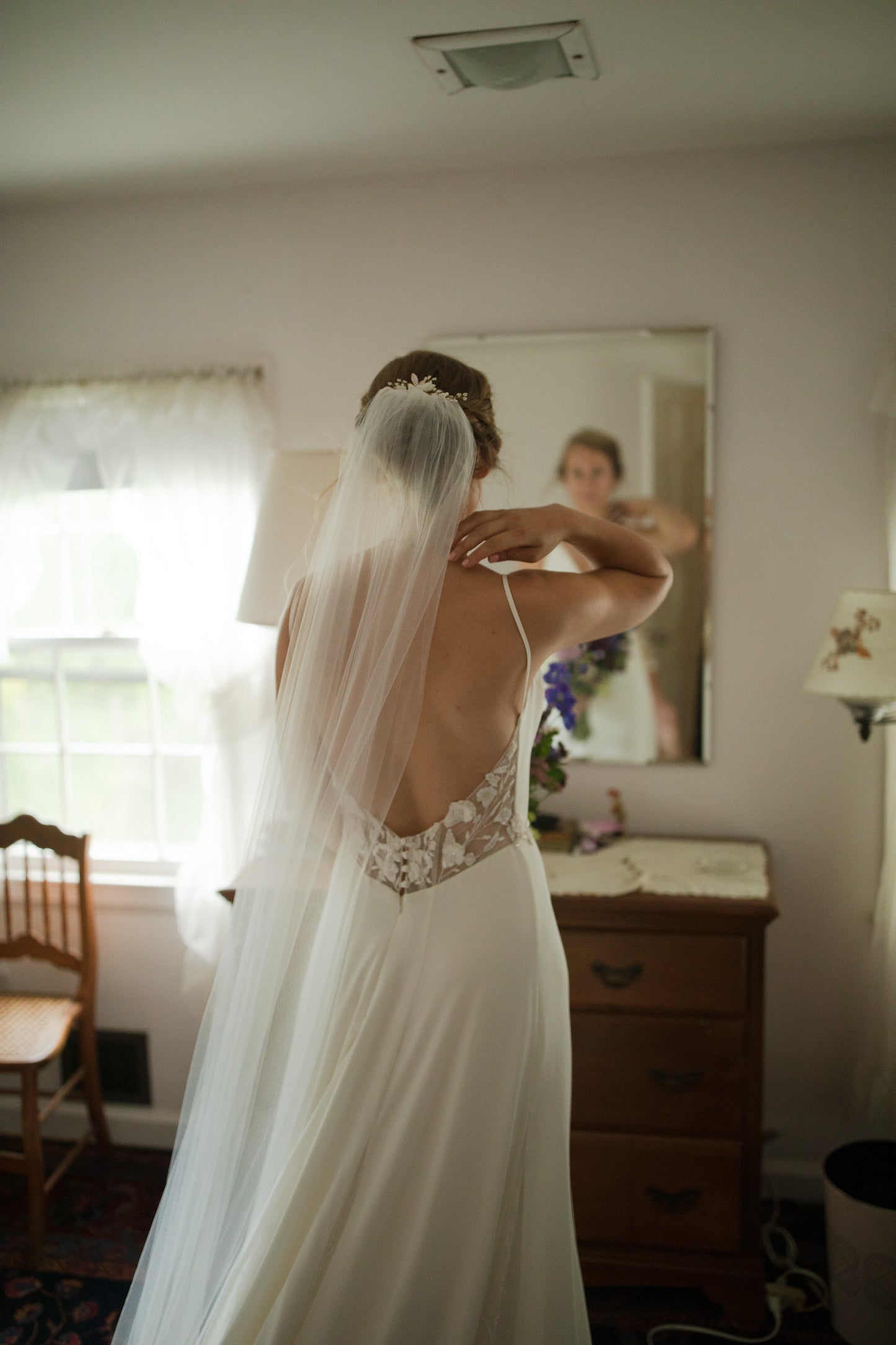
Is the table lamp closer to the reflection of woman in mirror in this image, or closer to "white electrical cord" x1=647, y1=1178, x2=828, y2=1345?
the reflection of woman in mirror

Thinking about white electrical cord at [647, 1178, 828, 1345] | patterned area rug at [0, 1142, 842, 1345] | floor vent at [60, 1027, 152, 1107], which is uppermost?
floor vent at [60, 1027, 152, 1107]

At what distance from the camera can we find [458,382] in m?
1.50

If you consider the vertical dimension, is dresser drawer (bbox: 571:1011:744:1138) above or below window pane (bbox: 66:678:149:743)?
below

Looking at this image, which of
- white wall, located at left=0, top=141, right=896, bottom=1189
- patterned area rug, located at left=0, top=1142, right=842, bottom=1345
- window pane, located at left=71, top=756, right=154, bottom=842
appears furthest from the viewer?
window pane, located at left=71, top=756, right=154, bottom=842

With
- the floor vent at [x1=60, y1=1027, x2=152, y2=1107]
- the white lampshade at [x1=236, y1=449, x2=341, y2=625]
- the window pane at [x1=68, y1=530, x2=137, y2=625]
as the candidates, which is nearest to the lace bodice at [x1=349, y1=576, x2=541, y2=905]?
the white lampshade at [x1=236, y1=449, x2=341, y2=625]

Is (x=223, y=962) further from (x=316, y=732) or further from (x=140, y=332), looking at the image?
(x=140, y=332)

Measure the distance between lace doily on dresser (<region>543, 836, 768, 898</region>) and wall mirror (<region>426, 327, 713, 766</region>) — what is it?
0.83 feet

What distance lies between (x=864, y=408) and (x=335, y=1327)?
7.81 feet

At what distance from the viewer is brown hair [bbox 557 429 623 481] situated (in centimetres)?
266

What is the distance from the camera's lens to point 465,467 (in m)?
1.42

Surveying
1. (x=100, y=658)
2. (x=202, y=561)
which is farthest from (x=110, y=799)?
(x=202, y=561)

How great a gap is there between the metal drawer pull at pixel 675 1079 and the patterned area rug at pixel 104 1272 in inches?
20.5

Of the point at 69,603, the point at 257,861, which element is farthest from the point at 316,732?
the point at 69,603

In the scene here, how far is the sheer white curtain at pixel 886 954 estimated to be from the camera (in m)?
2.32
